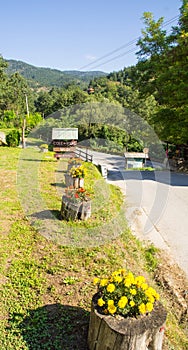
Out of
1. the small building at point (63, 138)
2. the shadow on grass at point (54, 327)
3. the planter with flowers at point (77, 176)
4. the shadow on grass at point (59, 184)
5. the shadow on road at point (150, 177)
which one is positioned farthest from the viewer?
the small building at point (63, 138)

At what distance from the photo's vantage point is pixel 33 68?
196 meters

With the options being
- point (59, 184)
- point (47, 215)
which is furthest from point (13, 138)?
point (47, 215)

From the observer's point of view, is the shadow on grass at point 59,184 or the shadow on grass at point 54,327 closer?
the shadow on grass at point 54,327

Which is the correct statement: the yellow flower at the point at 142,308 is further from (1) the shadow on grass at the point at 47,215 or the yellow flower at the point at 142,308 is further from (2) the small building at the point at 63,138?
(2) the small building at the point at 63,138

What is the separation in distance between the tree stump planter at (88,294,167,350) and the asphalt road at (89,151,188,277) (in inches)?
115

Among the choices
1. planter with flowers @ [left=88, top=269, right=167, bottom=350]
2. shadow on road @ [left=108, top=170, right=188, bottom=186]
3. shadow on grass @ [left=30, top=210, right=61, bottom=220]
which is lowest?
shadow on road @ [left=108, top=170, right=188, bottom=186]

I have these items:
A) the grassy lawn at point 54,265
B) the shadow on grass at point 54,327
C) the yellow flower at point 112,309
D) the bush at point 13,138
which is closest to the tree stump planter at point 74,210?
the grassy lawn at point 54,265

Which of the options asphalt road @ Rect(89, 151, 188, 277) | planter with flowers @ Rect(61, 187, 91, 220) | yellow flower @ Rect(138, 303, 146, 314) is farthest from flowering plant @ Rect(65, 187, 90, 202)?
yellow flower @ Rect(138, 303, 146, 314)

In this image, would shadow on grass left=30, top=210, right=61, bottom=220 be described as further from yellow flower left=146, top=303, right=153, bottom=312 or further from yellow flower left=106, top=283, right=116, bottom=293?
yellow flower left=146, top=303, right=153, bottom=312

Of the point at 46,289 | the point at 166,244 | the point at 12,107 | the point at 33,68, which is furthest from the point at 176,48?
the point at 33,68

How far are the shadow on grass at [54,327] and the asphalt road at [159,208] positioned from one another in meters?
2.79

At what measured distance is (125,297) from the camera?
7.32 ft

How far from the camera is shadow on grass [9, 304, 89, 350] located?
2.49 meters

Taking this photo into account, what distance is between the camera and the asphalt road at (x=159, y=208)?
6.04m
